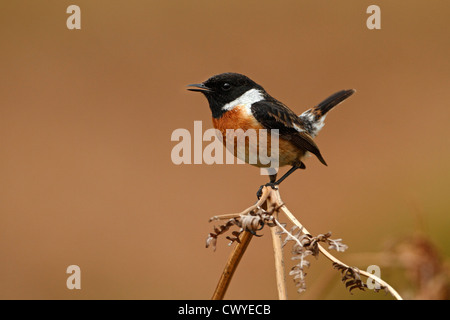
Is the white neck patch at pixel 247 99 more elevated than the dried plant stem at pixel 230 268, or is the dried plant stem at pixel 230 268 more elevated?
the white neck patch at pixel 247 99

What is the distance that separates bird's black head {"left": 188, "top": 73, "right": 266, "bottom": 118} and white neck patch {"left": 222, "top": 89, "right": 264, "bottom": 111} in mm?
15

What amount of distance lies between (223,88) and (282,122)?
457 millimetres

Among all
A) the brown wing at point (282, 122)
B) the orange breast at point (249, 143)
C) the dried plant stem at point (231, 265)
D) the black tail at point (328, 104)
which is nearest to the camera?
the dried plant stem at point (231, 265)

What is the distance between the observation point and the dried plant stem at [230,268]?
1733 millimetres

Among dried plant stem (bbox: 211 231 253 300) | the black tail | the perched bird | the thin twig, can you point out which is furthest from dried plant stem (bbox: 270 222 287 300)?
the black tail

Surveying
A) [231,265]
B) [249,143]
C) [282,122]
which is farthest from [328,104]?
[231,265]

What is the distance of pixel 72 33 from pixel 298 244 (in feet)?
34.5

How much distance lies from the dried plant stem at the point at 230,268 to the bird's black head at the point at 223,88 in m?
1.71

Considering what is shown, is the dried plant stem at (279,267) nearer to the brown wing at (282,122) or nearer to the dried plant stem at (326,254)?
the dried plant stem at (326,254)

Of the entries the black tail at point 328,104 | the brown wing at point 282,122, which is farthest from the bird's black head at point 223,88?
the black tail at point 328,104

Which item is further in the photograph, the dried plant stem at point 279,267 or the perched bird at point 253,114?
the perched bird at point 253,114

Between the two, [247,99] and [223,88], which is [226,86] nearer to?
[223,88]

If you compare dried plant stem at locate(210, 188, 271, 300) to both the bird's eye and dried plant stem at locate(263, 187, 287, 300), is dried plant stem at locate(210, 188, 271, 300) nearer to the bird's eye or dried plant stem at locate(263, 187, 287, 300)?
dried plant stem at locate(263, 187, 287, 300)

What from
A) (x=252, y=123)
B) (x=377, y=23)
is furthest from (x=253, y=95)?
(x=377, y=23)
